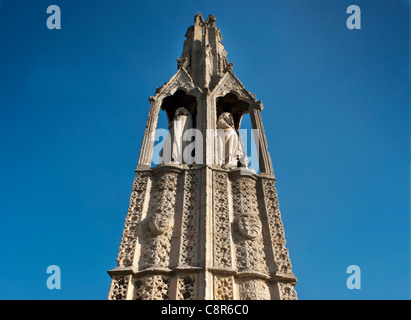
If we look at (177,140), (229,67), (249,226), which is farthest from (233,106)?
(249,226)

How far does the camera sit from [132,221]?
7.39 m

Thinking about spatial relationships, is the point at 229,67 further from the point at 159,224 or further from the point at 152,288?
the point at 152,288

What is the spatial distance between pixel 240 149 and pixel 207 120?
1258 millimetres

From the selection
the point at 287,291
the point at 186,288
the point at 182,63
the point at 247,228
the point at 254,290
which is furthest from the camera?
the point at 182,63

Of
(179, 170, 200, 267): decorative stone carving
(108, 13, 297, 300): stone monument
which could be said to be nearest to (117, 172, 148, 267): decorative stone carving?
(108, 13, 297, 300): stone monument

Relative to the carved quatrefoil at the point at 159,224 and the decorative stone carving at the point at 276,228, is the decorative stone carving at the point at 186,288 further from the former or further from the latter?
the decorative stone carving at the point at 276,228

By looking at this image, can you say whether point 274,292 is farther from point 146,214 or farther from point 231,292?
point 146,214

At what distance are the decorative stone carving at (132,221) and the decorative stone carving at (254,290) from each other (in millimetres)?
2088

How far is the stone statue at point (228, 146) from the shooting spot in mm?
9657

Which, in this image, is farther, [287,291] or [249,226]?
[249,226]

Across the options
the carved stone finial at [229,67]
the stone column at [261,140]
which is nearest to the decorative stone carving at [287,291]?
the stone column at [261,140]

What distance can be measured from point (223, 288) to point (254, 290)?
1.86 feet
